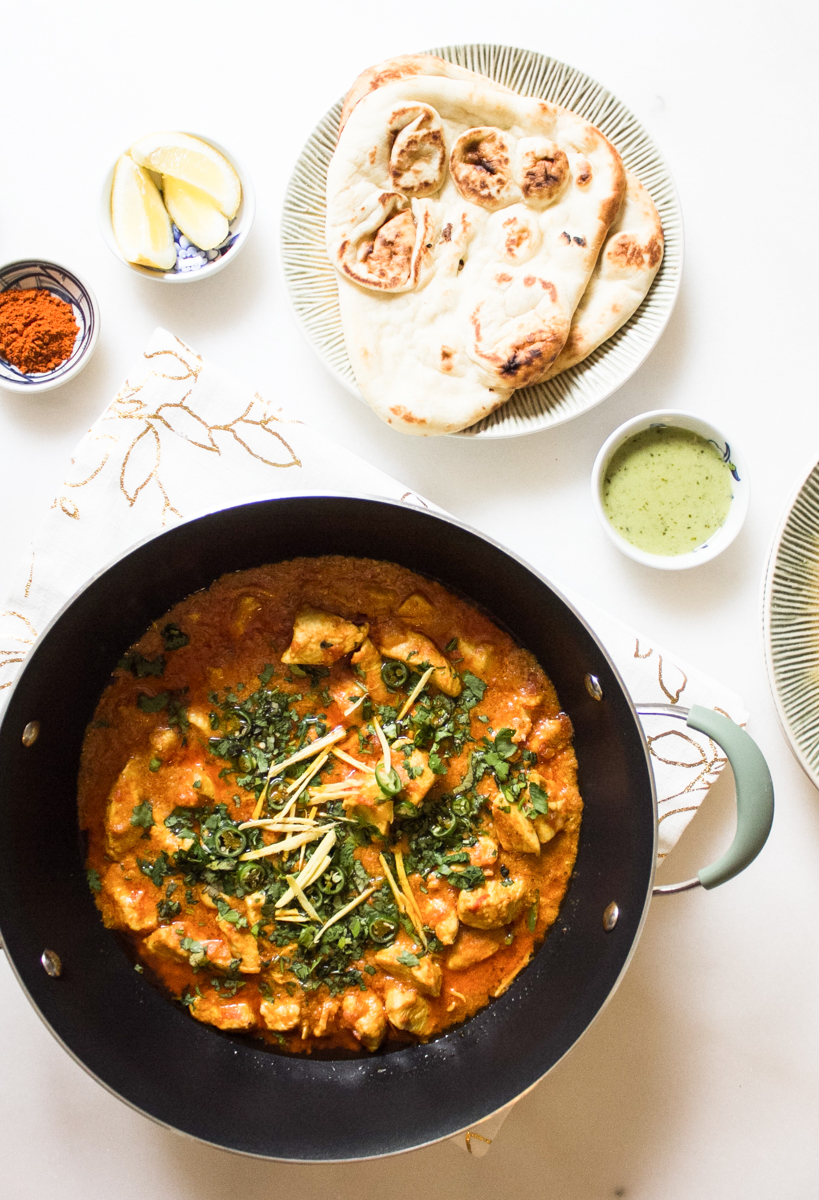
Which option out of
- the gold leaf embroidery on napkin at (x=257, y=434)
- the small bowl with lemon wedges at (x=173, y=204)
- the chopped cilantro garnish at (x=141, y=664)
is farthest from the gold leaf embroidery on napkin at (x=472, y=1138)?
the small bowl with lemon wedges at (x=173, y=204)

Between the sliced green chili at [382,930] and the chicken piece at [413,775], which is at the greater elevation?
the chicken piece at [413,775]

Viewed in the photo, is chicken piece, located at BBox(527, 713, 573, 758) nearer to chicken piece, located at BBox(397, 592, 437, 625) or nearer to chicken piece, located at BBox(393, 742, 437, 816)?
chicken piece, located at BBox(393, 742, 437, 816)

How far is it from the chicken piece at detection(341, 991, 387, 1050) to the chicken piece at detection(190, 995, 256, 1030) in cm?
28

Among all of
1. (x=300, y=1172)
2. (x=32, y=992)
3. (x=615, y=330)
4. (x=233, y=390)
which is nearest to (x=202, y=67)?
(x=233, y=390)

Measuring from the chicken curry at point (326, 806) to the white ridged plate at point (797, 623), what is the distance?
→ 0.63m

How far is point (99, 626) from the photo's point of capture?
7.71 feet

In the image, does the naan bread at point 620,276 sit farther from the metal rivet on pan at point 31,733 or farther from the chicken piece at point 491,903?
the metal rivet on pan at point 31,733

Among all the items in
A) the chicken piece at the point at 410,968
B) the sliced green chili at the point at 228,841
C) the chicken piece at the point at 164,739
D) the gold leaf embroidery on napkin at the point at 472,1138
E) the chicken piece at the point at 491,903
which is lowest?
the gold leaf embroidery on napkin at the point at 472,1138

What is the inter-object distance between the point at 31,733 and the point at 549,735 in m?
1.44

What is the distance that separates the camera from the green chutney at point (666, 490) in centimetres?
250

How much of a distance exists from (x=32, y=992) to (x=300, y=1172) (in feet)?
3.85

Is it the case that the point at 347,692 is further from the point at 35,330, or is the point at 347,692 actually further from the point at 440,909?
the point at 35,330

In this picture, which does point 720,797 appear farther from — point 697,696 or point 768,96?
point 768,96

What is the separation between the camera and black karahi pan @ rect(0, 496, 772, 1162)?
2.16m
